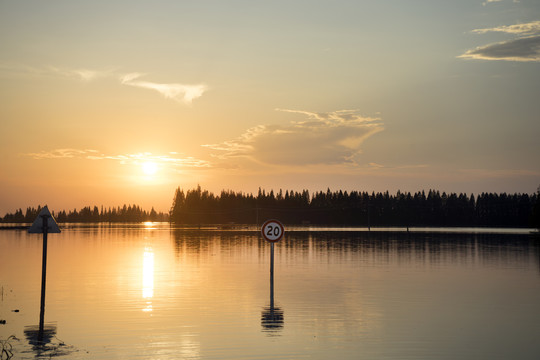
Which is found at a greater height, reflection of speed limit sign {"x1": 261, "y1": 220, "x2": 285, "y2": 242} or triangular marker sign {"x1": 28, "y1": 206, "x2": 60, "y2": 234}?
triangular marker sign {"x1": 28, "y1": 206, "x2": 60, "y2": 234}

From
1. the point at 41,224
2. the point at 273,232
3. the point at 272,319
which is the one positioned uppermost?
the point at 41,224

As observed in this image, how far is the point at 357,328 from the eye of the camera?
1380 cm

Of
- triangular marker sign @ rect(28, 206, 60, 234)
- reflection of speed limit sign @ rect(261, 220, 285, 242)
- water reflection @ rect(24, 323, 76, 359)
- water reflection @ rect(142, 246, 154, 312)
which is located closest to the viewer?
water reflection @ rect(24, 323, 76, 359)

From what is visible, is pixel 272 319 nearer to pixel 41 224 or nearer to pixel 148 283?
pixel 41 224

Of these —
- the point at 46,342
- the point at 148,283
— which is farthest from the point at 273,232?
the point at 148,283

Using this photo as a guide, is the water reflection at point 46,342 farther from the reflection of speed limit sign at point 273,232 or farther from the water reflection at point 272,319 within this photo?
the reflection of speed limit sign at point 273,232

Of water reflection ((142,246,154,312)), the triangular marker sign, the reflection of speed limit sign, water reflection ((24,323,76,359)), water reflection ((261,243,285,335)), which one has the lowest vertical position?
water reflection ((142,246,154,312))

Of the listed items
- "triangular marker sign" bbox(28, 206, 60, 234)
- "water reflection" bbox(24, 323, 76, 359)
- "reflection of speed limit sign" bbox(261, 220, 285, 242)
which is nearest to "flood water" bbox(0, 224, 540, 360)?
"water reflection" bbox(24, 323, 76, 359)

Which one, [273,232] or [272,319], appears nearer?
[272,319]

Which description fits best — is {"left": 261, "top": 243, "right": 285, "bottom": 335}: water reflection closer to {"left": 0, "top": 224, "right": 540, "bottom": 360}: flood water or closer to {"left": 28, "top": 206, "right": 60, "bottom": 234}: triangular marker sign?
{"left": 0, "top": 224, "right": 540, "bottom": 360}: flood water

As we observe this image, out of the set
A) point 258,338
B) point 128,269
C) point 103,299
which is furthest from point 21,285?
point 258,338

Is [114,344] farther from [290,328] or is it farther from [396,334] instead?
[396,334]

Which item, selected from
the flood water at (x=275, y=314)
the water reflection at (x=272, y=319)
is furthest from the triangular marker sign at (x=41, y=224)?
the water reflection at (x=272, y=319)

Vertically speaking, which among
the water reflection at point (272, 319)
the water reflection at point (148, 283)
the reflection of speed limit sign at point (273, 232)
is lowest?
the water reflection at point (148, 283)
